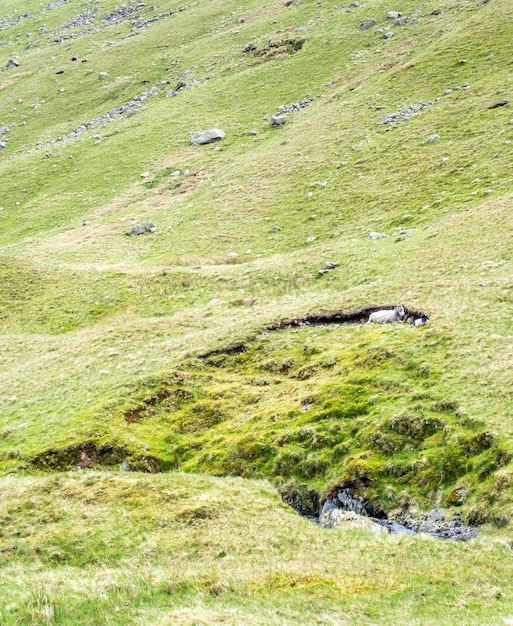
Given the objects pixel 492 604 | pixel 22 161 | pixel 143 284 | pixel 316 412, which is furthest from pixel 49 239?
pixel 492 604

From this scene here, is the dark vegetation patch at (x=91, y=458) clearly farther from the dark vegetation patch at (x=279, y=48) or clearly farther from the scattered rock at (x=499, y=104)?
the dark vegetation patch at (x=279, y=48)

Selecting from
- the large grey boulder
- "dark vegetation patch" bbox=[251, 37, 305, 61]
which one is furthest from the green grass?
"dark vegetation patch" bbox=[251, 37, 305, 61]

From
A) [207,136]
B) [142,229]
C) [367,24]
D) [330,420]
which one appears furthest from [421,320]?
[367,24]

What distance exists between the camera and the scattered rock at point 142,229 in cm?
6038

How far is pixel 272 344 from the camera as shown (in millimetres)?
29625

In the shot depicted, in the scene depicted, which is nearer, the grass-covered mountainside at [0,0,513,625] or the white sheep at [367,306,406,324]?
the grass-covered mountainside at [0,0,513,625]

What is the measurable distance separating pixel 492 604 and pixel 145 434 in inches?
643

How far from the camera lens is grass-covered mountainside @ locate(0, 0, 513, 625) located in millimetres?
13492

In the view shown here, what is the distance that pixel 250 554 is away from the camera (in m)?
14.9

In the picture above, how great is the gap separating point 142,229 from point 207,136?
894 inches

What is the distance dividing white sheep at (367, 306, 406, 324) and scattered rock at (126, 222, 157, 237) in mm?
36177

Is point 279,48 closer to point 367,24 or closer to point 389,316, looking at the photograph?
point 367,24

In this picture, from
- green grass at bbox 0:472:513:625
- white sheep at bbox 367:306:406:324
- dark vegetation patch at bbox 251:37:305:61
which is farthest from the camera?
dark vegetation patch at bbox 251:37:305:61

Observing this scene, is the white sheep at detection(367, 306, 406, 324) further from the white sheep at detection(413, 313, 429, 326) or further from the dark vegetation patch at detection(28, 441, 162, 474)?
the dark vegetation patch at detection(28, 441, 162, 474)
